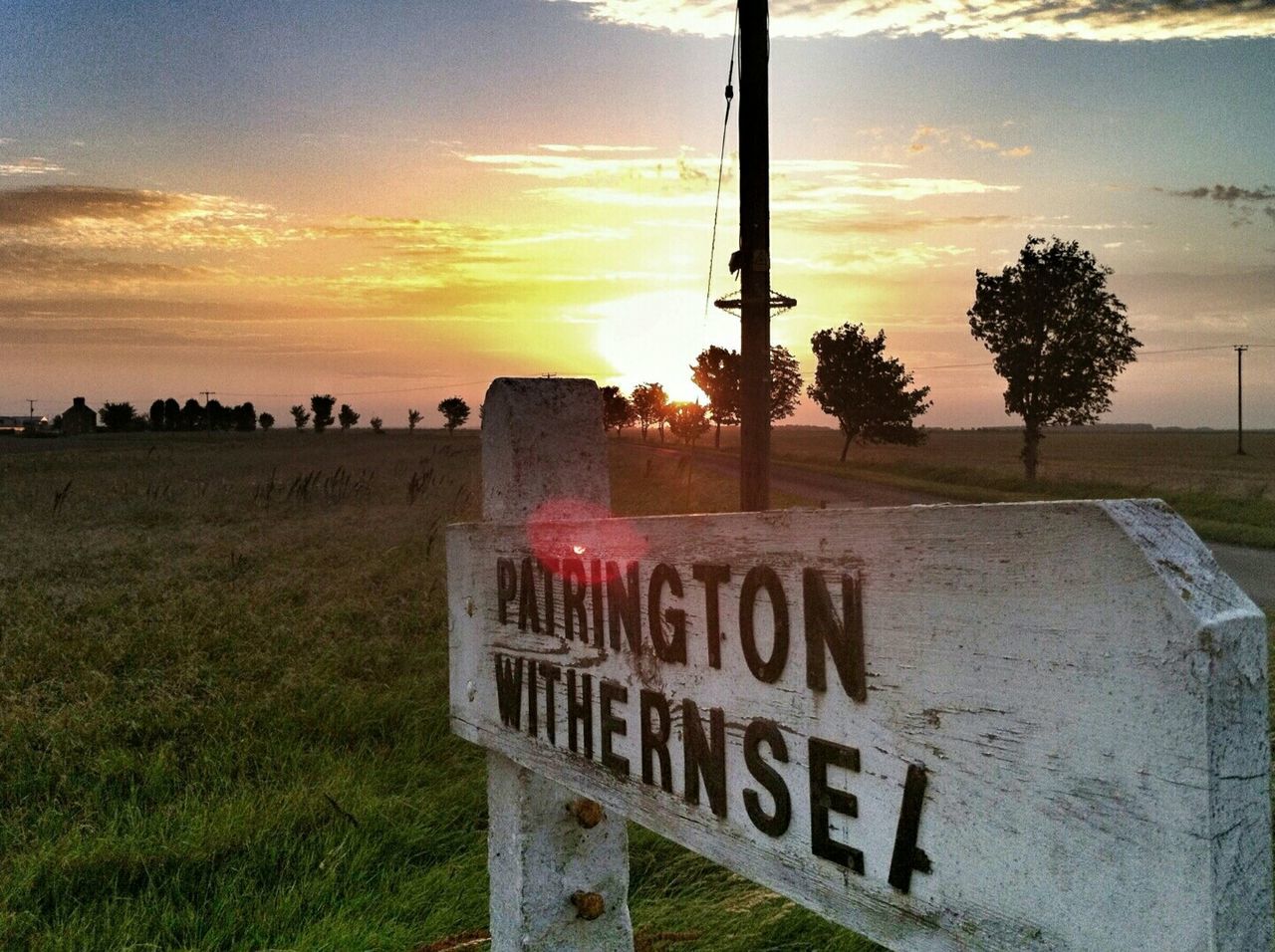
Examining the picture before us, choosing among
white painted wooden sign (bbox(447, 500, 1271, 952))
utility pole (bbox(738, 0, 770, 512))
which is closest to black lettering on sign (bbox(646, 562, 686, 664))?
white painted wooden sign (bbox(447, 500, 1271, 952))

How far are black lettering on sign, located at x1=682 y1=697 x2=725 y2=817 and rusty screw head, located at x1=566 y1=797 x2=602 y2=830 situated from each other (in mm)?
517

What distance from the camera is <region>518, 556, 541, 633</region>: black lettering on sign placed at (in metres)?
1.50

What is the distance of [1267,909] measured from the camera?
684 mm

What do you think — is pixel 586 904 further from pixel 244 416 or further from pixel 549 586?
pixel 244 416

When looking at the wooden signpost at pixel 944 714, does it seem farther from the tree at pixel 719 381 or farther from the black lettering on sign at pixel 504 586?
the tree at pixel 719 381

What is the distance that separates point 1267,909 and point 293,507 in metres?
15.2

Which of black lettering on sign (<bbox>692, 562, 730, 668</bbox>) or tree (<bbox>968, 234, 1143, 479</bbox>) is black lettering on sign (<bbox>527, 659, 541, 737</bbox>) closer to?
black lettering on sign (<bbox>692, 562, 730, 668</bbox>)

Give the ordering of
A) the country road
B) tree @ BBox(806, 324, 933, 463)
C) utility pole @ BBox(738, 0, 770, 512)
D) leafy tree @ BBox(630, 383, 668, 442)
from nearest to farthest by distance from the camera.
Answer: utility pole @ BBox(738, 0, 770, 512), the country road, tree @ BBox(806, 324, 933, 463), leafy tree @ BBox(630, 383, 668, 442)

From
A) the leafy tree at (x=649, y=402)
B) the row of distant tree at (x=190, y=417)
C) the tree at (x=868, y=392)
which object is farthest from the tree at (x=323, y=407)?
the tree at (x=868, y=392)

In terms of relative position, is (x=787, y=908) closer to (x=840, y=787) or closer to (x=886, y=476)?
(x=840, y=787)

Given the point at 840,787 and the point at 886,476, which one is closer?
the point at 840,787

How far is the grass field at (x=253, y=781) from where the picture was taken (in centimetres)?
273

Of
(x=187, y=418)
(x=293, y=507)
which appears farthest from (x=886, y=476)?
(x=187, y=418)

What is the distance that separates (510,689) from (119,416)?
121340mm
